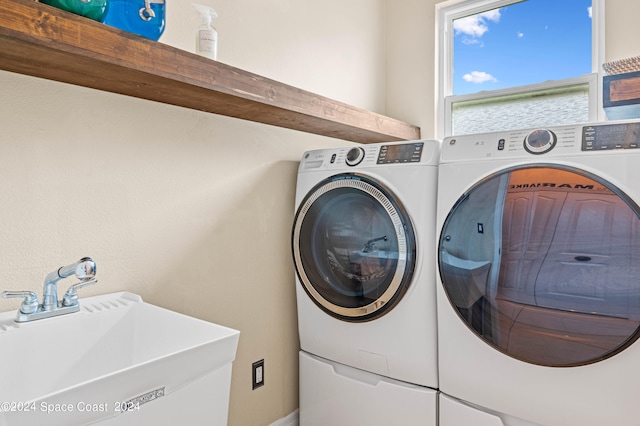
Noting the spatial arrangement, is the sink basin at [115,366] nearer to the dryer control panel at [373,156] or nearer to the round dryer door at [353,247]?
the round dryer door at [353,247]

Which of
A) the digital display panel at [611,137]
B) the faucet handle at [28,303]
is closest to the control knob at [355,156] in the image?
the digital display panel at [611,137]

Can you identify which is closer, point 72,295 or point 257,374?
point 72,295

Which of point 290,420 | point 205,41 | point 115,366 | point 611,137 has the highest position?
point 205,41

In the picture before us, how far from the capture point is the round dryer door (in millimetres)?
1622

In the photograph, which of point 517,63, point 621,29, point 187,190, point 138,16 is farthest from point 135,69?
point 621,29

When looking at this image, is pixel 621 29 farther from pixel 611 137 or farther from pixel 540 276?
pixel 540 276

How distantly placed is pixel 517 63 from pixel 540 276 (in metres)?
1.68

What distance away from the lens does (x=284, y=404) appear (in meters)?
2.04

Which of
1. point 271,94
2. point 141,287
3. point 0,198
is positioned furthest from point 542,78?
point 0,198

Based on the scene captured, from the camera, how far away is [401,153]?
1.68m

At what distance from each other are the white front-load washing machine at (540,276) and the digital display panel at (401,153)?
12 cm

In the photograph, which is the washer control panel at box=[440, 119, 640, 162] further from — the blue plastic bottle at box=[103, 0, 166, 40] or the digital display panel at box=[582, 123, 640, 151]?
the blue plastic bottle at box=[103, 0, 166, 40]

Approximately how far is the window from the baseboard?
6.28ft

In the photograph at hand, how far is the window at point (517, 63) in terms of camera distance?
2.26 m
